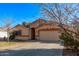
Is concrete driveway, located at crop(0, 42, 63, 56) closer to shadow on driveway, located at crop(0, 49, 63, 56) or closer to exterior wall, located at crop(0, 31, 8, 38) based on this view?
shadow on driveway, located at crop(0, 49, 63, 56)

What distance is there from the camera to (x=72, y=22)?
989 cm

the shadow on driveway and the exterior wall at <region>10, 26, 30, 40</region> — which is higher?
the exterior wall at <region>10, 26, 30, 40</region>

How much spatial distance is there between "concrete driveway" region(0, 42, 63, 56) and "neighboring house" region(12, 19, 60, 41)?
0.17 meters

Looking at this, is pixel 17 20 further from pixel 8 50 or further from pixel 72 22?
pixel 72 22

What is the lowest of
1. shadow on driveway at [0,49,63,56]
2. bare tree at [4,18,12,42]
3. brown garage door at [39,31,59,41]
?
shadow on driveway at [0,49,63,56]

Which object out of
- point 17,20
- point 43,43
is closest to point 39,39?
point 43,43

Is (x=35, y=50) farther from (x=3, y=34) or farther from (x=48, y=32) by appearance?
(x=3, y=34)

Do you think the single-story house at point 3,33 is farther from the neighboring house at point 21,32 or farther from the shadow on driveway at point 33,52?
the shadow on driveway at point 33,52

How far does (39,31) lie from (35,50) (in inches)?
20.5

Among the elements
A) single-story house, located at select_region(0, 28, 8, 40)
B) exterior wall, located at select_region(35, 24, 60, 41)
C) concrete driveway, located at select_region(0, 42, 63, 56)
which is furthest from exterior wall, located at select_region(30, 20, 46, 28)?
single-story house, located at select_region(0, 28, 8, 40)

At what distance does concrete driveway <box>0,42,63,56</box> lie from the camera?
9820mm

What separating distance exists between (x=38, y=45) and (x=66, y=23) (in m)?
0.95

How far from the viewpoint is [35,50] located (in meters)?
9.88

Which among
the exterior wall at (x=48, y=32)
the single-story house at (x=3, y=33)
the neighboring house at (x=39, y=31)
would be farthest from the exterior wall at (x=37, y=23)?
the single-story house at (x=3, y=33)
